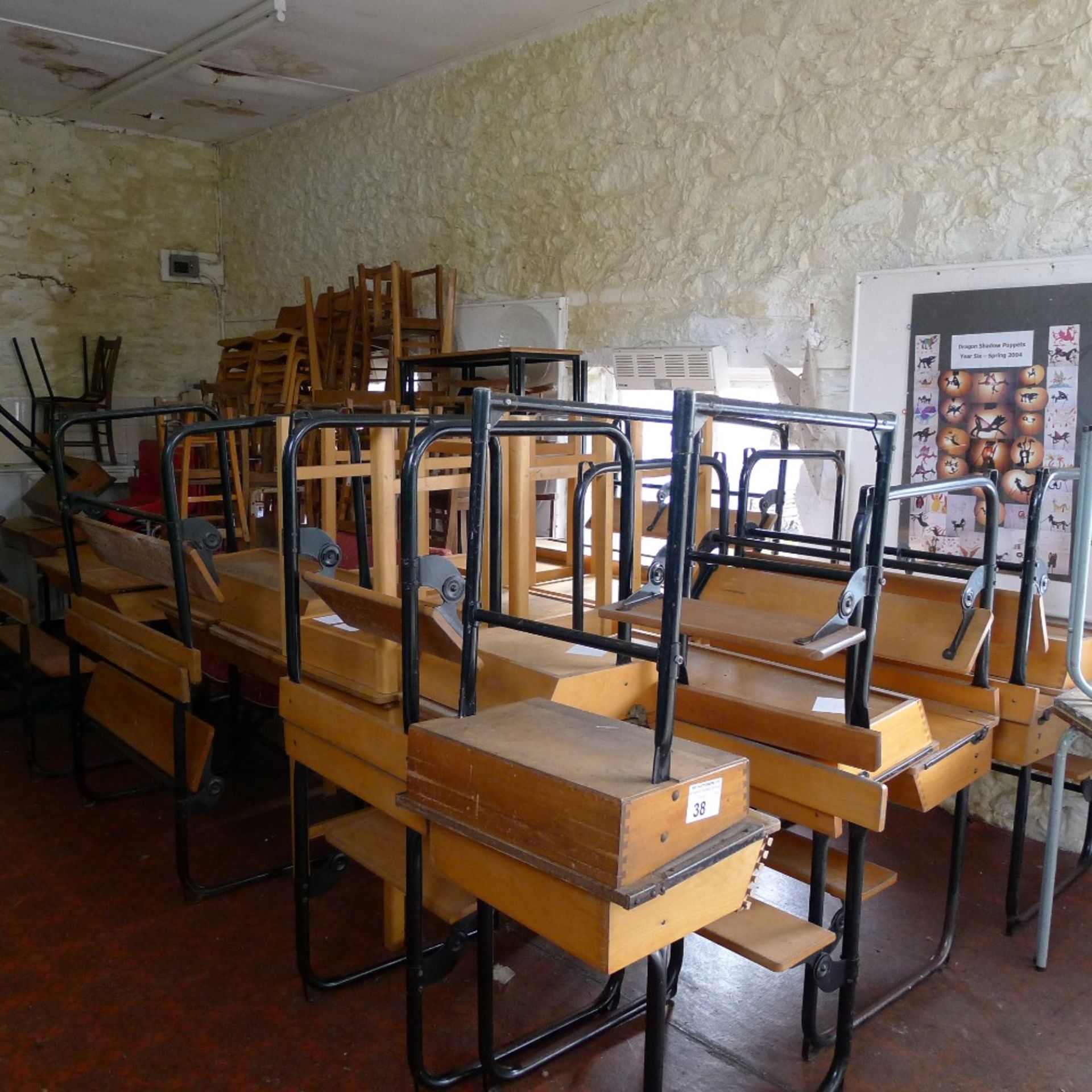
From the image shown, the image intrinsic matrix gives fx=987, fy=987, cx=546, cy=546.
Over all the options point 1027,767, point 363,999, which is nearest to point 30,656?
point 363,999

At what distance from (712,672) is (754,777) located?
38 centimetres

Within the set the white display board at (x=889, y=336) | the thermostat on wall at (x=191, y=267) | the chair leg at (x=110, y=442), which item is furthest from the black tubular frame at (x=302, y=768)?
the thermostat on wall at (x=191, y=267)

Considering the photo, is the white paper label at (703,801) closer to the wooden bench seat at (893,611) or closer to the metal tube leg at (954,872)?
the wooden bench seat at (893,611)

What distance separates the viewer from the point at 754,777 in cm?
208

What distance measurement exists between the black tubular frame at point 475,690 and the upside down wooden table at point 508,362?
2.38 meters

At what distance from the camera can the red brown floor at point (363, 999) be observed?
2195mm

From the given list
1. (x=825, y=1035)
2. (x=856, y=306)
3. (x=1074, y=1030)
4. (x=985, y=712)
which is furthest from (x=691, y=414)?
(x=856, y=306)

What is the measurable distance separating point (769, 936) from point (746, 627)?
65 centimetres

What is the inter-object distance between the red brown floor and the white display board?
1360mm

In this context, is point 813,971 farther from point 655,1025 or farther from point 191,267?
point 191,267

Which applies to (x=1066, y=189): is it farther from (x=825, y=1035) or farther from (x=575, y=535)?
(x=825, y=1035)

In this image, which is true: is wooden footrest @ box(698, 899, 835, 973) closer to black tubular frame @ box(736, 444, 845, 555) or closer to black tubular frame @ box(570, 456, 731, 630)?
black tubular frame @ box(570, 456, 731, 630)

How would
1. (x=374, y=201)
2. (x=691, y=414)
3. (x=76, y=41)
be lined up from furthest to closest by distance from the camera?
(x=374, y=201)
(x=76, y=41)
(x=691, y=414)

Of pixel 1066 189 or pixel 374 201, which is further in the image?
pixel 374 201
